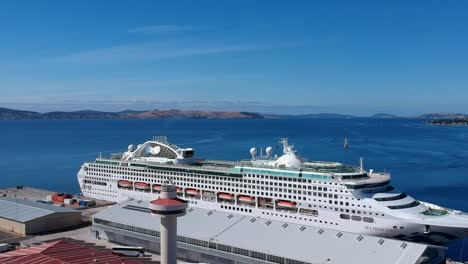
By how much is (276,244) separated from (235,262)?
3295 millimetres

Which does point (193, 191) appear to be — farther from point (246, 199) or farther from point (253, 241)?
point (253, 241)

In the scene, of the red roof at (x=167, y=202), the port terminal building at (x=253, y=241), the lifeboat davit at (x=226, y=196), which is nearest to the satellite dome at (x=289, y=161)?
the lifeboat davit at (x=226, y=196)

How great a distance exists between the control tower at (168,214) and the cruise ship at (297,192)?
1316cm

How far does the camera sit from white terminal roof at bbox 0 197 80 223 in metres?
42.5

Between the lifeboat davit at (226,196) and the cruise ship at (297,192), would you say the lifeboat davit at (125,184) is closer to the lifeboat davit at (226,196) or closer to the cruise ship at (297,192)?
the cruise ship at (297,192)

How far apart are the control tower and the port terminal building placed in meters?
5.67

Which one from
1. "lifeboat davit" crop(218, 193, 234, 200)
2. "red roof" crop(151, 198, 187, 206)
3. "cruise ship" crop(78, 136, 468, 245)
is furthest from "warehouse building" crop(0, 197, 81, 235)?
"red roof" crop(151, 198, 187, 206)

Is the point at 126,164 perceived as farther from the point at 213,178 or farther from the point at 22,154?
the point at 22,154

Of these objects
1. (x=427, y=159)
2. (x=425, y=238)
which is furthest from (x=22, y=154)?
(x=425, y=238)

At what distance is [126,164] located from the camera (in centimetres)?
5453

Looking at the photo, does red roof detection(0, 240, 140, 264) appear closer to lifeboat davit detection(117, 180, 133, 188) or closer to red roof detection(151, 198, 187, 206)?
red roof detection(151, 198, 187, 206)

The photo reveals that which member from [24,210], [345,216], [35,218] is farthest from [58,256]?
[345,216]

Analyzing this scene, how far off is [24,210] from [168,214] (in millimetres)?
24203

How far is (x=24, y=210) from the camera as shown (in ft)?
146
